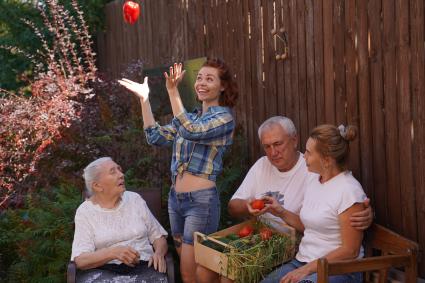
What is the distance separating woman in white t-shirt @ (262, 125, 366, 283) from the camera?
126 inches

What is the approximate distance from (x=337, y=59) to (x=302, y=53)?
0.52 metres

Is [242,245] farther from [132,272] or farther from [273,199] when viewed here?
[132,272]

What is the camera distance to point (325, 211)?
10.8 feet

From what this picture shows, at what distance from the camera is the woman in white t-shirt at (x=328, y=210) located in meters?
3.20

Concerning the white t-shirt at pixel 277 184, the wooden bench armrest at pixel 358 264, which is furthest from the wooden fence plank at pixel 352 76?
the wooden bench armrest at pixel 358 264

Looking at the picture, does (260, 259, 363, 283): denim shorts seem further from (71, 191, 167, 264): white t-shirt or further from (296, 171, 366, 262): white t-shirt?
(71, 191, 167, 264): white t-shirt

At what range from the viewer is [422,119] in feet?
10.8

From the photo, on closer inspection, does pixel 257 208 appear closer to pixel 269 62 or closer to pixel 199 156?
pixel 199 156

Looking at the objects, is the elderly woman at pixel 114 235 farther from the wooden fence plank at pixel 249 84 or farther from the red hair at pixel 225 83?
the wooden fence plank at pixel 249 84

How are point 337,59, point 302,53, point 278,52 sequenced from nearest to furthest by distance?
point 337,59, point 302,53, point 278,52

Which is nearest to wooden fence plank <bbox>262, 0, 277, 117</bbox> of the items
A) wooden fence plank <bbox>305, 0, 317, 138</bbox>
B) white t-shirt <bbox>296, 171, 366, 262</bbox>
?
wooden fence plank <bbox>305, 0, 317, 138</bbox>

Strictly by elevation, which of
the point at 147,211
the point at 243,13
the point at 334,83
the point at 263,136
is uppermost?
the point at 243,13

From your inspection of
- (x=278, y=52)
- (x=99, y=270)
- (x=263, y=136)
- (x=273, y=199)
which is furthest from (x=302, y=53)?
(x=99, y=270)

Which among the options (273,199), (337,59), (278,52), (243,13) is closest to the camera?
(273,199)
